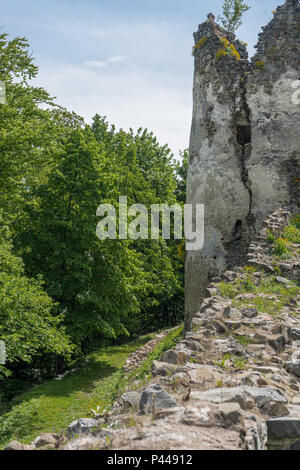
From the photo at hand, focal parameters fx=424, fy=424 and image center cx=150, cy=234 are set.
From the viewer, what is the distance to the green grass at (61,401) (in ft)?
33.0

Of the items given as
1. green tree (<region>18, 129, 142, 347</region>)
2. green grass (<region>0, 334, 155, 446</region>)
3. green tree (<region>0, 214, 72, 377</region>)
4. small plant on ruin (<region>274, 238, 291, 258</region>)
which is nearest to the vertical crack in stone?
small plant on ruin (<region>274, 238, 291, 258</region>)

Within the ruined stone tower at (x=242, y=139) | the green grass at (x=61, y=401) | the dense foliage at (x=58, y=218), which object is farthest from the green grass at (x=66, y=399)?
the ruined stone tower at (x=242, y=139)

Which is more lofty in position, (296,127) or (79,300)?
(296,127)

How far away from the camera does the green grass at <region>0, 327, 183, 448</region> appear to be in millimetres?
9969

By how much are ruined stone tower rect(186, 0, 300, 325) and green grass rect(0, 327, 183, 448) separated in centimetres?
369

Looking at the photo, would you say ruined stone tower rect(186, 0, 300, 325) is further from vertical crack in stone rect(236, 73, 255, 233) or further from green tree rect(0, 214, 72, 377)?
green tree rect(0, 214, 72, 377)

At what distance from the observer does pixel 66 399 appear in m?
12.4

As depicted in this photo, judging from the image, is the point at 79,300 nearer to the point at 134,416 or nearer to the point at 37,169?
the point at 37,169

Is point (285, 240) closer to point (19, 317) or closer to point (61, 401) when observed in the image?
point (19, 317)

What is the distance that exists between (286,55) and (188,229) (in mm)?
5907

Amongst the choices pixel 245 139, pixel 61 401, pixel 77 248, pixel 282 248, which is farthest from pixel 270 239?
pixel 77 248

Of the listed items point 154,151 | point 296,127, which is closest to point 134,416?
point 296,127

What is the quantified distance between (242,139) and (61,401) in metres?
9.51

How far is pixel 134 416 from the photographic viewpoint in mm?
3514
